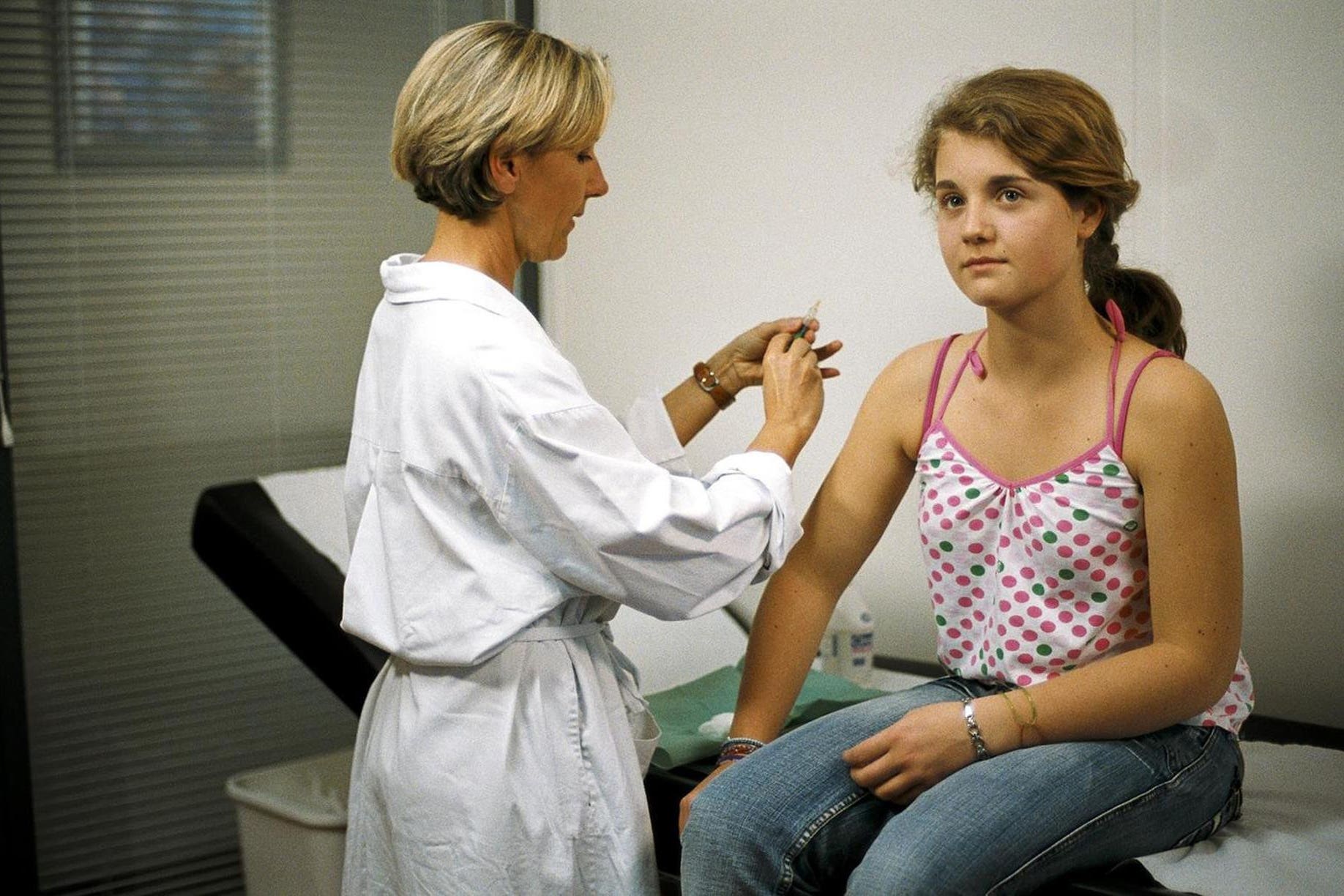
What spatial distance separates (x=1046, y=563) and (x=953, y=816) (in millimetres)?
336

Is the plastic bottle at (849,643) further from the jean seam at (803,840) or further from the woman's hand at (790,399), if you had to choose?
the jean seam at (803,840)

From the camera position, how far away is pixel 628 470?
1448 mm

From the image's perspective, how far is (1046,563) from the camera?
1.57 meters

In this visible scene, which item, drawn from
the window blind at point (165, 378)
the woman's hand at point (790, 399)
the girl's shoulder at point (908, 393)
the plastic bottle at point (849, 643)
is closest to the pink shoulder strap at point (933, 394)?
the girl's shoulder at point (908, 393)

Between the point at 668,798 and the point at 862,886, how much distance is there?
0.51 m

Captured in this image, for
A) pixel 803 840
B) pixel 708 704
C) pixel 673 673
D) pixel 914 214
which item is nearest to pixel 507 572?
pixel 803 840

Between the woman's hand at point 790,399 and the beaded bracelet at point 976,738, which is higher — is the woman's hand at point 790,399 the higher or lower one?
the higher one

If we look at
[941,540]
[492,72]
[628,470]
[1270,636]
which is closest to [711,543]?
[628,470]

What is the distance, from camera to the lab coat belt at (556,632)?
1551mm

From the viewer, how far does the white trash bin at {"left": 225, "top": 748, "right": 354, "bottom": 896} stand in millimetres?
2197

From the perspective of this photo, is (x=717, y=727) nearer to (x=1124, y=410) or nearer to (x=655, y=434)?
(x=655, y=434)

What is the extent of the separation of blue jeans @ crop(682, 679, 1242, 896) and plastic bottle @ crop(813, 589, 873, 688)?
0.82m

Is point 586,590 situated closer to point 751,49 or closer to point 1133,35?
point 1133,35

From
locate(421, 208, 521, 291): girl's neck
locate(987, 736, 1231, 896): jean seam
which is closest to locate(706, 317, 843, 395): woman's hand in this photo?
locate(421, 208, 521, 291): girl's neck
